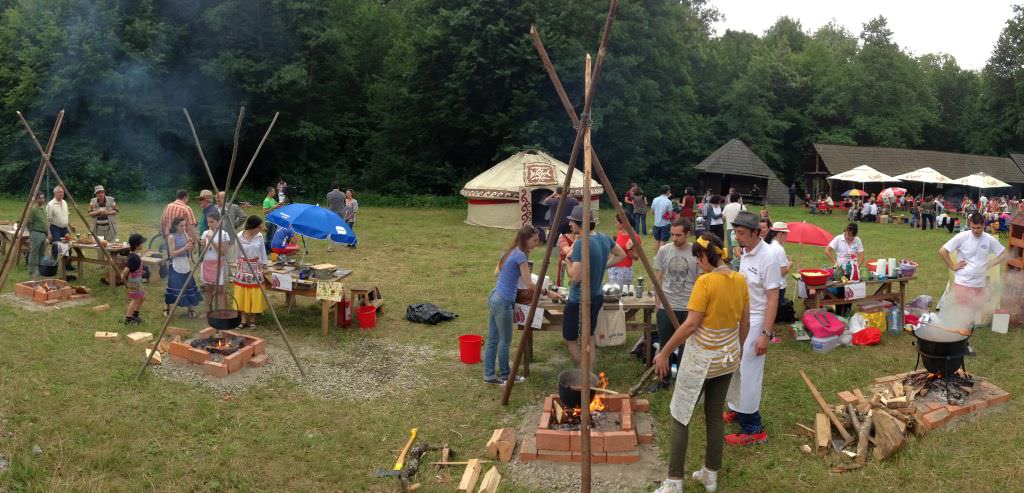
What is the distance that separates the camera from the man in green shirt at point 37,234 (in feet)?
36.5

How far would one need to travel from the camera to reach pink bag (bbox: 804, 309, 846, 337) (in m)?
8.26

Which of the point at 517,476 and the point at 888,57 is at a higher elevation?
the point at 888,57

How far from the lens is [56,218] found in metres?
11.6

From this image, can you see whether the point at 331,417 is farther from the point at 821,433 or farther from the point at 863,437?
the point at 863,437

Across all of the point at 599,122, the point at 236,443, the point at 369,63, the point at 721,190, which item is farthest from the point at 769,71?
the point at 236,443

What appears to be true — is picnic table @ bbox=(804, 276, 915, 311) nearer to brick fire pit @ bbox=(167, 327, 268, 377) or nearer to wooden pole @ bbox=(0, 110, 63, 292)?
brick fire pit @ bbox=(167, 327, 268, 377)

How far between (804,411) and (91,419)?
20.8ft

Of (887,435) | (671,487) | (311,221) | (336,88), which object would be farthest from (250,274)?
(336,88)

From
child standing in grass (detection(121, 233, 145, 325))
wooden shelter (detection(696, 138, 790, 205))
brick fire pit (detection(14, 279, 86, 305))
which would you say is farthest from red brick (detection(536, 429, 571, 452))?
wooden shelter (detection(696, 138, 790, 205))

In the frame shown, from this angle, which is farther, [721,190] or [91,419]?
[721,190]

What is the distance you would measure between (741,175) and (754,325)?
2783cm

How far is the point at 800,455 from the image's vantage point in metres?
5.59

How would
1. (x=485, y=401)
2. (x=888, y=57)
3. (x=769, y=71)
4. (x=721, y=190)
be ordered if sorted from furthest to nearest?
1. (x=888, y=57)
2. (x=769, y=71)
3. (x=721, y=190)
4. (x=485, y=401)

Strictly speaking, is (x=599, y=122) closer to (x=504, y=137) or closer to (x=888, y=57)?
(x=504, y=137)
